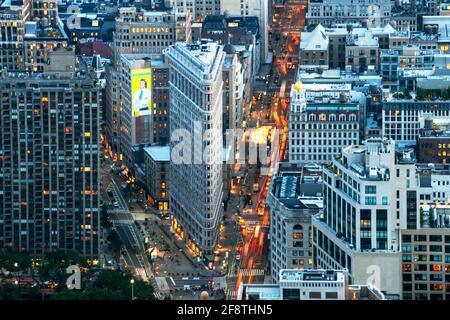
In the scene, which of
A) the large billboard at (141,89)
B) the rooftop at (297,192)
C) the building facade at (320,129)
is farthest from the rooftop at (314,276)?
the large billboard at (141,89)

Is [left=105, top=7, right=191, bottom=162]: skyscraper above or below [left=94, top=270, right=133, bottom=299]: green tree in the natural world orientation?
above

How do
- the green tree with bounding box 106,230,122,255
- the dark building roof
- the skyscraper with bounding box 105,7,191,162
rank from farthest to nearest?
1. the skyscraper with bounding box 105,7,191,162
2. the green tree with bounding box 106,230,122,255
3. the dark building roof

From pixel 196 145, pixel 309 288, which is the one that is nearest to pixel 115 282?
pixel 196 145

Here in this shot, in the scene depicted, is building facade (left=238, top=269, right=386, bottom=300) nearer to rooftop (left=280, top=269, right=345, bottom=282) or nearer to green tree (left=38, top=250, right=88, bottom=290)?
rooftop (left=280, top=269, right=345, bottom=282)

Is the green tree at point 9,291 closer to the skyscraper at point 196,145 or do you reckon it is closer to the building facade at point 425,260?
the skyscraper at point 196,145

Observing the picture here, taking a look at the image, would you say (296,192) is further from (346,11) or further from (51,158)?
(346,11)

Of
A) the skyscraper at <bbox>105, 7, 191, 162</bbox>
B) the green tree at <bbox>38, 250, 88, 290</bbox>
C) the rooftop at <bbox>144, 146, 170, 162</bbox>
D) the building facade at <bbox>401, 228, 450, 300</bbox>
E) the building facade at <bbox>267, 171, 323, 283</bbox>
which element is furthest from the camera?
the skyscraper at <bbox>105, 7, 191, 162</bbox>

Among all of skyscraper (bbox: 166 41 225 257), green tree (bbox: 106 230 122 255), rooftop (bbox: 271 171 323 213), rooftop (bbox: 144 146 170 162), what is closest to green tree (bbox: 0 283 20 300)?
green tree (bbox: 106 230 122 255)

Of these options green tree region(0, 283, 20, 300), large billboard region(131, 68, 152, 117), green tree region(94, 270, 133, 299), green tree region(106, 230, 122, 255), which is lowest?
green tree region(106, 230, 122, 255)
